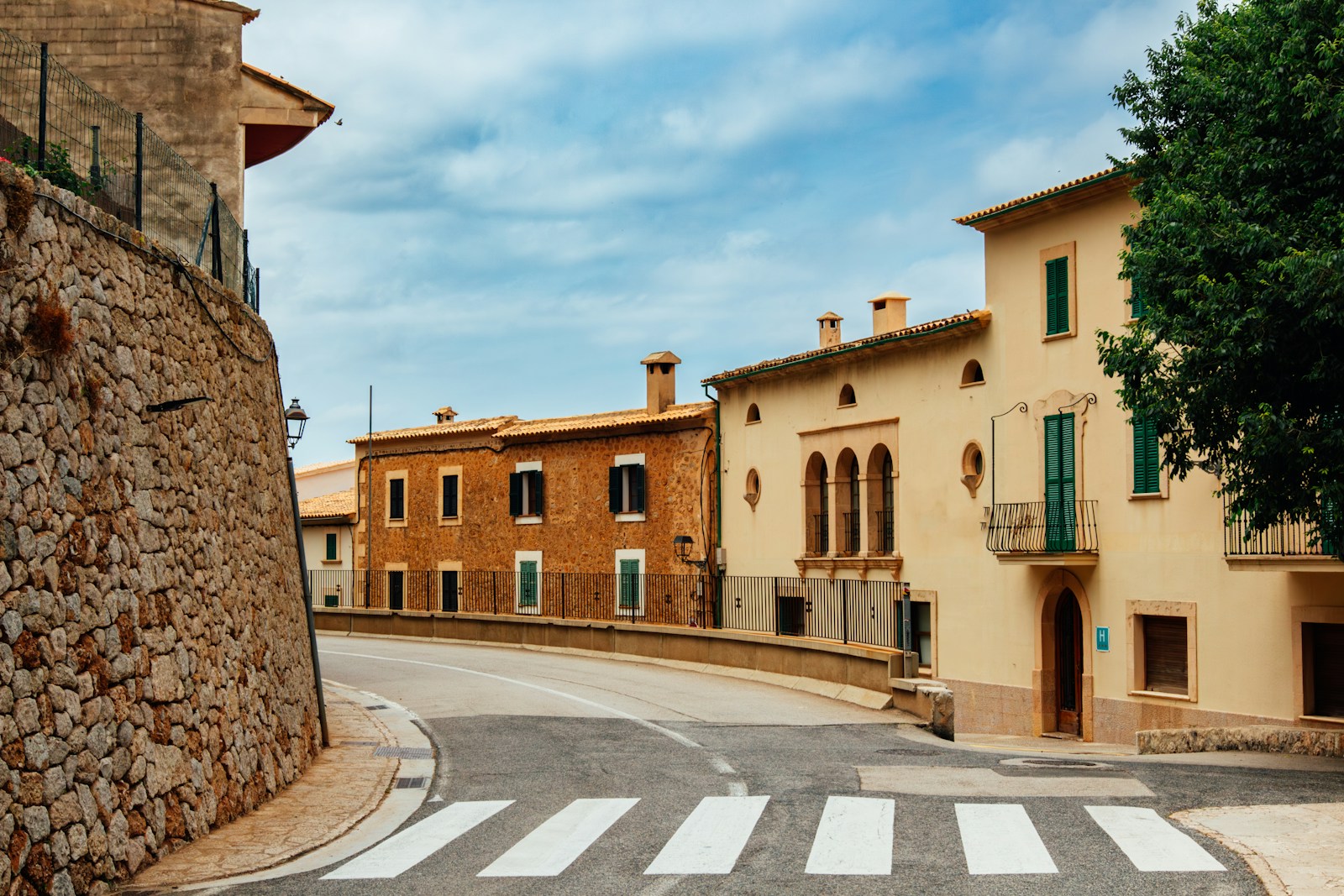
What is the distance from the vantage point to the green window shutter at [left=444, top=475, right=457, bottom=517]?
149 feet

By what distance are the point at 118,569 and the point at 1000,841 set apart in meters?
6.90

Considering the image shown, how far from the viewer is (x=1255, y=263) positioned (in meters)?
16.0

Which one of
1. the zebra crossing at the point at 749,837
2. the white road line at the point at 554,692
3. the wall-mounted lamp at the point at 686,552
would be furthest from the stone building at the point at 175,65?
the wall-mounted lamp at the point at 686,552

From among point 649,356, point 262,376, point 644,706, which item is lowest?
point 644,706

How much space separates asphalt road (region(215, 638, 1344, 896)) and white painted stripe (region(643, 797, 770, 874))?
0.03 metres

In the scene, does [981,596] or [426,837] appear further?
[981,596]

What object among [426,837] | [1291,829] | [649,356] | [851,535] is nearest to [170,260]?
[426,837]

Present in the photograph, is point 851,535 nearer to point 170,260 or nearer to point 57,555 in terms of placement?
point 170,260

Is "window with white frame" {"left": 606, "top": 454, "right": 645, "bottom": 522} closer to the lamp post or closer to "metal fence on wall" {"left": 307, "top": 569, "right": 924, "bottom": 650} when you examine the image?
"metal fence on wall" {"left": 307, "top": 569, "right": 924, "bottom": 650}

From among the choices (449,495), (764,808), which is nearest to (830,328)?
(449,495)

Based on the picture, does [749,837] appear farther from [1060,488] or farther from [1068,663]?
[1068,663]

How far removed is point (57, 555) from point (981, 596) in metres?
22.9

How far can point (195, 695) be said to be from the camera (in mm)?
11281

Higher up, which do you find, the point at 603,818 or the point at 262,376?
the point at 262,376
